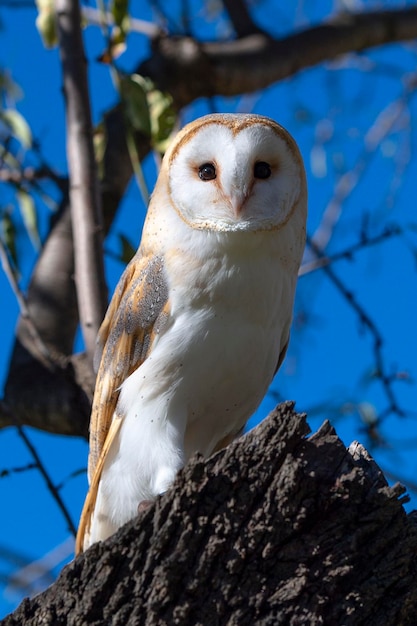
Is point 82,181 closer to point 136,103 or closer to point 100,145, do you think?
point 136,103

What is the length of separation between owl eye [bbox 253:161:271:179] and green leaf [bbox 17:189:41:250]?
4.73 ft

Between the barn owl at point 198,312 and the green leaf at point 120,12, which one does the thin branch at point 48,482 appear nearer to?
the barn owl at point 198,312

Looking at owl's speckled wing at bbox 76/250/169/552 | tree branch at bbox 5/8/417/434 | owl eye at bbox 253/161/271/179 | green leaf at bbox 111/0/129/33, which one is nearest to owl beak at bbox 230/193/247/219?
owl eye at bbox 253/161/271/179

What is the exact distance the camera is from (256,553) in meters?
1.62

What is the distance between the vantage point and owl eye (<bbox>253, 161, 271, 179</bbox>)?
231cm

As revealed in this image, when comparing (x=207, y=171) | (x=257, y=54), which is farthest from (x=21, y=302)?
(x=257, y=54)

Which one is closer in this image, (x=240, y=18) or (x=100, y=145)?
(x=100, y=145)

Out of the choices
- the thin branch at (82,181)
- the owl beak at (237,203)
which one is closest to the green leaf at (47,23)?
the thin branch at (82,181)

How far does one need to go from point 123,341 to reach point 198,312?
0.73 feet

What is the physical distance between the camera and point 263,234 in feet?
7.32

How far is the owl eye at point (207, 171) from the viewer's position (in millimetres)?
2328

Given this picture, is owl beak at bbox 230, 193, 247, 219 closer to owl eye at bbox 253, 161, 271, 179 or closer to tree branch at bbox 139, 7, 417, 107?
owl eye at bbox 253, 161, 271, 179

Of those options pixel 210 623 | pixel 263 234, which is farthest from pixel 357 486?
pixel 263 234

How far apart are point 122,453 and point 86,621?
0.71m
